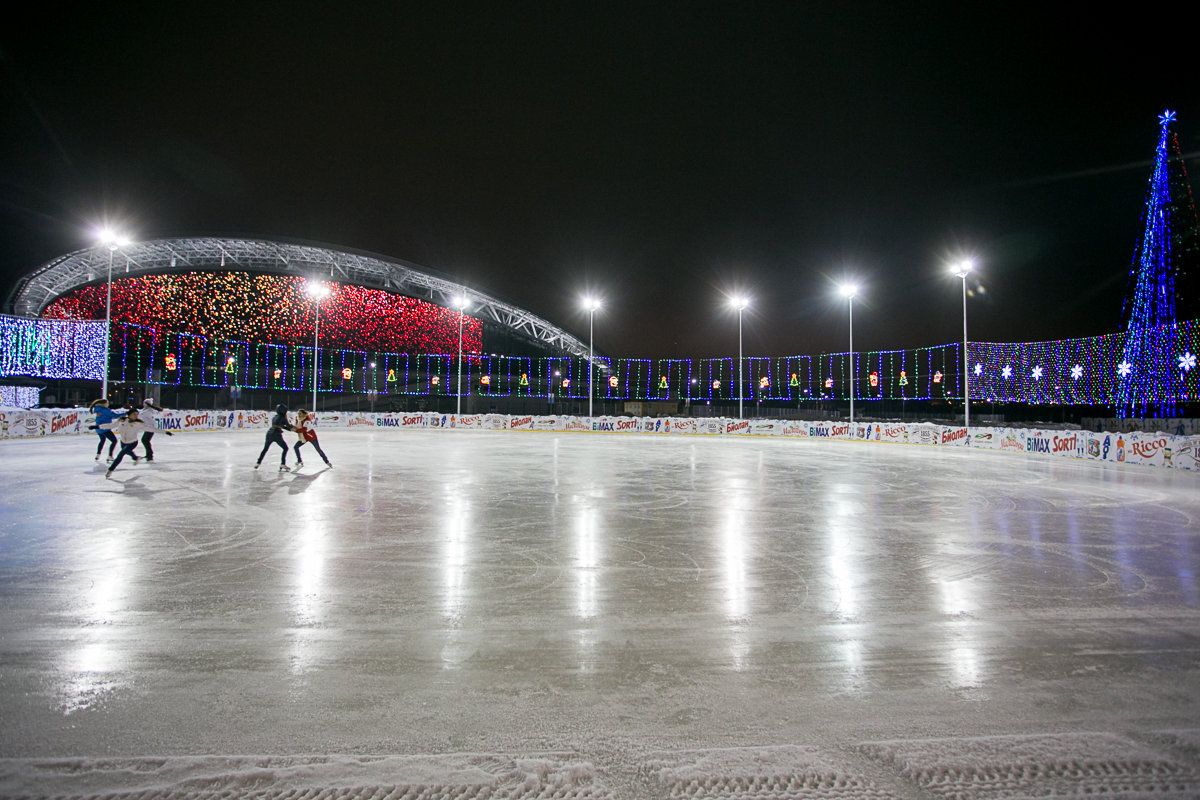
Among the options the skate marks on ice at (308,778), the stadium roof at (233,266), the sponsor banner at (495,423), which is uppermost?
the stadium roof at (233,266)

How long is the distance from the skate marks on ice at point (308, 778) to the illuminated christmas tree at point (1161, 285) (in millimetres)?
34307

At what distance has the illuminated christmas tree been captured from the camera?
88.1 feet

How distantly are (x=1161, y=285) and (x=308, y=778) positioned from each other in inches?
1464

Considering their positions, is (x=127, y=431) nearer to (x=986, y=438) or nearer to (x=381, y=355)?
(x=986, y=438)

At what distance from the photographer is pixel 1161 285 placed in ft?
91.8

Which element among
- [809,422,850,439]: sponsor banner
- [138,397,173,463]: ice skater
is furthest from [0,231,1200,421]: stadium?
[138,397,173,463]: ice skater

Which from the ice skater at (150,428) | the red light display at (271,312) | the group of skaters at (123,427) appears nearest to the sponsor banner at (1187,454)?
the group of skaters at (123,427)

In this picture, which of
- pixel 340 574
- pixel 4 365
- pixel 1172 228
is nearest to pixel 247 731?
pixel 340 574

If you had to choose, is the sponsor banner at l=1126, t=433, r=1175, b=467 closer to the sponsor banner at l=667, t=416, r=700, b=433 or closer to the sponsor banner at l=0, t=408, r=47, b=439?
the sponsor banner at l=667, t=416, r=700, b=433

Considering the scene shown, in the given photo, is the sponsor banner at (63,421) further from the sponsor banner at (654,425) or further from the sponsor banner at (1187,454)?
the sponsor banner at (1187,454)

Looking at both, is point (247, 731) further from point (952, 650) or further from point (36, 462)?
point (36, 462)

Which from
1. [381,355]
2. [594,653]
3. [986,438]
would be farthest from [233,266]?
[594,653]

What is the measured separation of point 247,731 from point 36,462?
685 inches

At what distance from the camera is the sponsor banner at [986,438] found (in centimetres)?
2655
